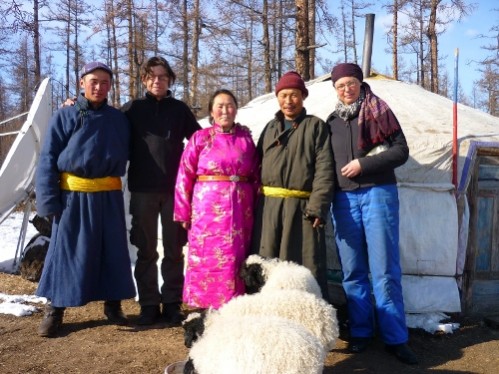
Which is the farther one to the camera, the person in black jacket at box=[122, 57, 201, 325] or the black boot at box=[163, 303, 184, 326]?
the black boot at box=[163, 303, 184, 326]

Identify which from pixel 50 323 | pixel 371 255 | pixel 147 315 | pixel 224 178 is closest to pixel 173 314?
pixel 147 315

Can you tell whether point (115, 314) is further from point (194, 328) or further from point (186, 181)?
point (194, 328)

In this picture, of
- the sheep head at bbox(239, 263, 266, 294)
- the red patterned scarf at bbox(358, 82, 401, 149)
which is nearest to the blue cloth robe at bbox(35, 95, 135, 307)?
the sheep head at bbox(239, 263, 266, 294)

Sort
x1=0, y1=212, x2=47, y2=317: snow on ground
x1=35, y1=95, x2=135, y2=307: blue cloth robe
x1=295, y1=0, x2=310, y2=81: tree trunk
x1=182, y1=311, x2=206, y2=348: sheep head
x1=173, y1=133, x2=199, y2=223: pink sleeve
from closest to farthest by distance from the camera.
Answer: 1. x1=182, y1=311, x2=206, y2=348: sheep head
2. x1=173, y1=133, x2=199, y2=223: pink sleeve
3. x1=35, y1=95, x2=135, y2=307: blue cloth robe
4. x1=0, y1=212, x2=47, y2=317: snow on ground
5. x1=295, y1=0, x2=310, y2=81: tree trunk

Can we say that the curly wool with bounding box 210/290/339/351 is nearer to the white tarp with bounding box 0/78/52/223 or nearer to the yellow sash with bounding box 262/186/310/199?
the yellow sash with bounding box 262/186/310/199

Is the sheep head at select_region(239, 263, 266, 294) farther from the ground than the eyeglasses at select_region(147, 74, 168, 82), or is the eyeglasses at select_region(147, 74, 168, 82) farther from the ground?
the eyeglasses at select_region(147, 74, 168, 82)

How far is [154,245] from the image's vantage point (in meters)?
3.83

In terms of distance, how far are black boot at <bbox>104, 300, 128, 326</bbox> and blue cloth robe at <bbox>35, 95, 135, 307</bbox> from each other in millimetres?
268

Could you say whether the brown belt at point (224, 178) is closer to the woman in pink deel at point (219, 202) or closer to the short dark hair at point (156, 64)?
the woman in pink deel at point (219, 202)

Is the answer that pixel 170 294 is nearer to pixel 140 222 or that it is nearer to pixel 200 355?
pixel 140 222

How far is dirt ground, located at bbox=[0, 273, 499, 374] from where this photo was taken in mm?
3246

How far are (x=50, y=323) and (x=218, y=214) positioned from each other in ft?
5.12

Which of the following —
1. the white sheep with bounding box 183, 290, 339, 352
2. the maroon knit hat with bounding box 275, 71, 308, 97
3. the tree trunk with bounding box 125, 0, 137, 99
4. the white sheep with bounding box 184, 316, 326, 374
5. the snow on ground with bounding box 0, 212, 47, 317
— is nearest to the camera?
the white sheep with bounding box 184, 316, 326, 374

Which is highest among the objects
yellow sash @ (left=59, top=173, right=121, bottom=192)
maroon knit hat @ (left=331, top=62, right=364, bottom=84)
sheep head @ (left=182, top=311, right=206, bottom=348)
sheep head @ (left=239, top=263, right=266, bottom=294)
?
maroon knit hat @ (left=331, top=62, right=364, bottom=84)
